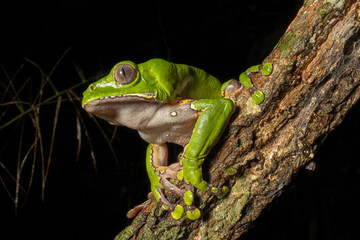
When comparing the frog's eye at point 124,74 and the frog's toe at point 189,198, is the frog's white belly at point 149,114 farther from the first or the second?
the frog's toe at point 189,198

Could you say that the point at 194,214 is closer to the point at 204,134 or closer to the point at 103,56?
the point at 204,134

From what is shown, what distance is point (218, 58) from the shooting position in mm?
4016

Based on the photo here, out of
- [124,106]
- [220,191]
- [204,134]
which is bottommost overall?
[220,191]

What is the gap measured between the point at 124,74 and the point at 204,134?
523 millimetres

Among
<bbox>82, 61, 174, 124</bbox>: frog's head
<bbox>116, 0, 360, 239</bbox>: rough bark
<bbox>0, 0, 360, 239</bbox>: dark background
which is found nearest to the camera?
<bbox>116, 0, 360, 239</bbox>: rough bark

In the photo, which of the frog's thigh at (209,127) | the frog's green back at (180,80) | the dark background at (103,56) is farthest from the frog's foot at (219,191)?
the dark background at (103,56)

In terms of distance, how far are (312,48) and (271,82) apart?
9.6 inches

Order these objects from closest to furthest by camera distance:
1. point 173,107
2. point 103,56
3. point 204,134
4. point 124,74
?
1. point 204,134
2. point 124,74
3. point 173,107
4. point 103,56

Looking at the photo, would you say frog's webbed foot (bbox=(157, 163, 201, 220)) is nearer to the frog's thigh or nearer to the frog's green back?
the frog's thigh

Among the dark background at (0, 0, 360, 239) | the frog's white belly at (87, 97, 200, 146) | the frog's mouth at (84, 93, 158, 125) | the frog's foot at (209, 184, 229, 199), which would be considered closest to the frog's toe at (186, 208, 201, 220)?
A: the frog's foot at (209, 184, 229, 199)

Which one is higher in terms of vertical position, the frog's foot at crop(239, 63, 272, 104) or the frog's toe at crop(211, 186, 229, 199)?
the frog's foot at crop(239, 63, 272, 104)

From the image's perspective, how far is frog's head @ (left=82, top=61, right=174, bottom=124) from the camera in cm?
152

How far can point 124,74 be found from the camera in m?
1.53

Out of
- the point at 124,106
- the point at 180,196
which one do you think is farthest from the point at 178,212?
the point at 124,106
